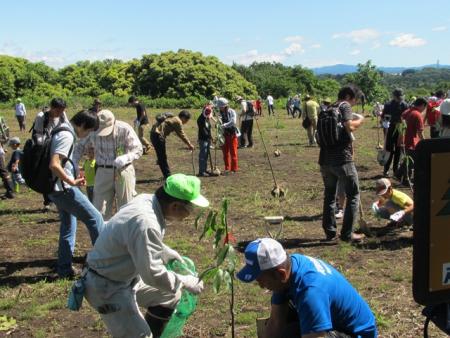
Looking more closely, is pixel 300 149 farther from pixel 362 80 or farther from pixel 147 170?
pixel 362 80

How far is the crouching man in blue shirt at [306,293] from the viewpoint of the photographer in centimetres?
261

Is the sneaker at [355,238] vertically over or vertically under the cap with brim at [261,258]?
under

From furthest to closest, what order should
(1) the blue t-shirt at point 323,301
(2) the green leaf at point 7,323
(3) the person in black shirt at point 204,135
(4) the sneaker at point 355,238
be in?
1. (3) the person in black shirt at point 204,135
2. (4) the sneaker at point 355,238
3. (2) the green leaf at point 7,323
4. (1) the blue t-shirt at point 323,301

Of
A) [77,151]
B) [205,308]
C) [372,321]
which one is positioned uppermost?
[77,151]

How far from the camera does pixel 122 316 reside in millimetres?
3191

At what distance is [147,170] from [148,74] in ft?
109

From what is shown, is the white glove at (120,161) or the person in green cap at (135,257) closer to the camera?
the person in green cap at (135,257)

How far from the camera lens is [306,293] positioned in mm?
2633

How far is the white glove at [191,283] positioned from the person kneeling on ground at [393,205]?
430 centimetres

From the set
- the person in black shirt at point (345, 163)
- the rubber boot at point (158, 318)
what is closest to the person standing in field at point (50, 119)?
the rubber boot at point (158, 318)

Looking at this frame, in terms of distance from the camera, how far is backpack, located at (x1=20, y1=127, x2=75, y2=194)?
524 centimetres

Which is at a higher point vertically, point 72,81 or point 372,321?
point 72,81

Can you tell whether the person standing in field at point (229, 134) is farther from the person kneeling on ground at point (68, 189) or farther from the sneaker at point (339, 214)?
the person kneeling on ground at point (68, 189)

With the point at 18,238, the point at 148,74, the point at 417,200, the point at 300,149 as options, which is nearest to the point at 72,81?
the point at 148,74
